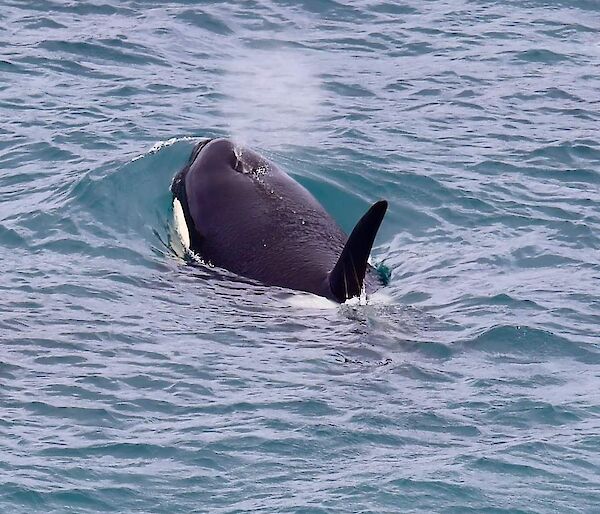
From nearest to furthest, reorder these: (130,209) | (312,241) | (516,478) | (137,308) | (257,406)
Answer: (516,478)
(257,406)
(137,308)
(312,241)
(130,209)

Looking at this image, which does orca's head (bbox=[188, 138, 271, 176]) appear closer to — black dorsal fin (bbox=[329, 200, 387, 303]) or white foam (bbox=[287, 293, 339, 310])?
white foam (bbox=[287, 293, 339, 310])

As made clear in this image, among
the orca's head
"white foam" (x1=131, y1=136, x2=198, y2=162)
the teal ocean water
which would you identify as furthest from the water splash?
the orca's head

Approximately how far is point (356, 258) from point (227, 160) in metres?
3.68

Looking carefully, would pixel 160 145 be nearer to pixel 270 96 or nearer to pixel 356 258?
pixel 270 96

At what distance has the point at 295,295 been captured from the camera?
14.8 m

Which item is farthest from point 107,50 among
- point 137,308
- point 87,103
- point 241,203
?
point 137,308

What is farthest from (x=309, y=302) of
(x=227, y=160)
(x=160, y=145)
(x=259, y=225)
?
(x=160, y=145)

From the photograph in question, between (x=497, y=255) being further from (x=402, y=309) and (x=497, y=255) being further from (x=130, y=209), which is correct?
(x=130, y=209)

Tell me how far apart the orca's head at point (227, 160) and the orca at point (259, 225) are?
12 mm

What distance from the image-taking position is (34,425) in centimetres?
1147

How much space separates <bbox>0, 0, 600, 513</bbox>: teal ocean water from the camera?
10922 millimetres

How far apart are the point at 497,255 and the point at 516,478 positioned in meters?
6.01

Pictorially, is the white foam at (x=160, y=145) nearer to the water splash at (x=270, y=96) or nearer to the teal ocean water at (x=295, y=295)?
the teal ocean water at (x=295, y=295)

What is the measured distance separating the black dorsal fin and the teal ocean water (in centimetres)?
24
